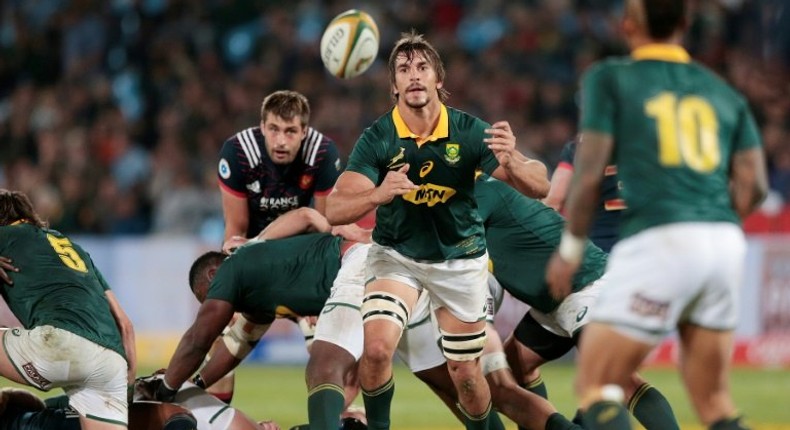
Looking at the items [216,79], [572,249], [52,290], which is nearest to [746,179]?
[572,249]

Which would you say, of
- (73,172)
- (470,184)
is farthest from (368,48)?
(73,172)

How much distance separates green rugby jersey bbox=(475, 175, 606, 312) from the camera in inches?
298

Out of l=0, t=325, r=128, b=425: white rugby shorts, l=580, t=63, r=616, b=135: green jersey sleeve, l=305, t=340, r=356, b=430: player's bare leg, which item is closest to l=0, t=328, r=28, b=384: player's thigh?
l=0, t=325, r=128, b=425: white rugby shorts

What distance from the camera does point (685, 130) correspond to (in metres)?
5.07

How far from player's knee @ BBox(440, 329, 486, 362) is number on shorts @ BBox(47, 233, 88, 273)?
206 cm

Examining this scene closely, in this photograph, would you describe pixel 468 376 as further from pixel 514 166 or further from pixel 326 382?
pixel 514 166

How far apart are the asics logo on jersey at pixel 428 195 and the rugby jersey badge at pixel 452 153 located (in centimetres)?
16

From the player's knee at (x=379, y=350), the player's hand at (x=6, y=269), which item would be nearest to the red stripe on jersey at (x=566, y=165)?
the player's knee at (x=379, y=350)

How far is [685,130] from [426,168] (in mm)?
2266

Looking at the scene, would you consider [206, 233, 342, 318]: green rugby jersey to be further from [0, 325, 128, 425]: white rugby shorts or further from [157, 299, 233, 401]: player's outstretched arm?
[0, 325, 128, 425]: white rugby shorts

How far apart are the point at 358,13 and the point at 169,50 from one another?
A: 9.46m

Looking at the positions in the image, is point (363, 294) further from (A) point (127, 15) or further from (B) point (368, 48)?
(A) point (127, 15)

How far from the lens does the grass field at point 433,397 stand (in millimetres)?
10562

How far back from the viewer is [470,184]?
285 inches
